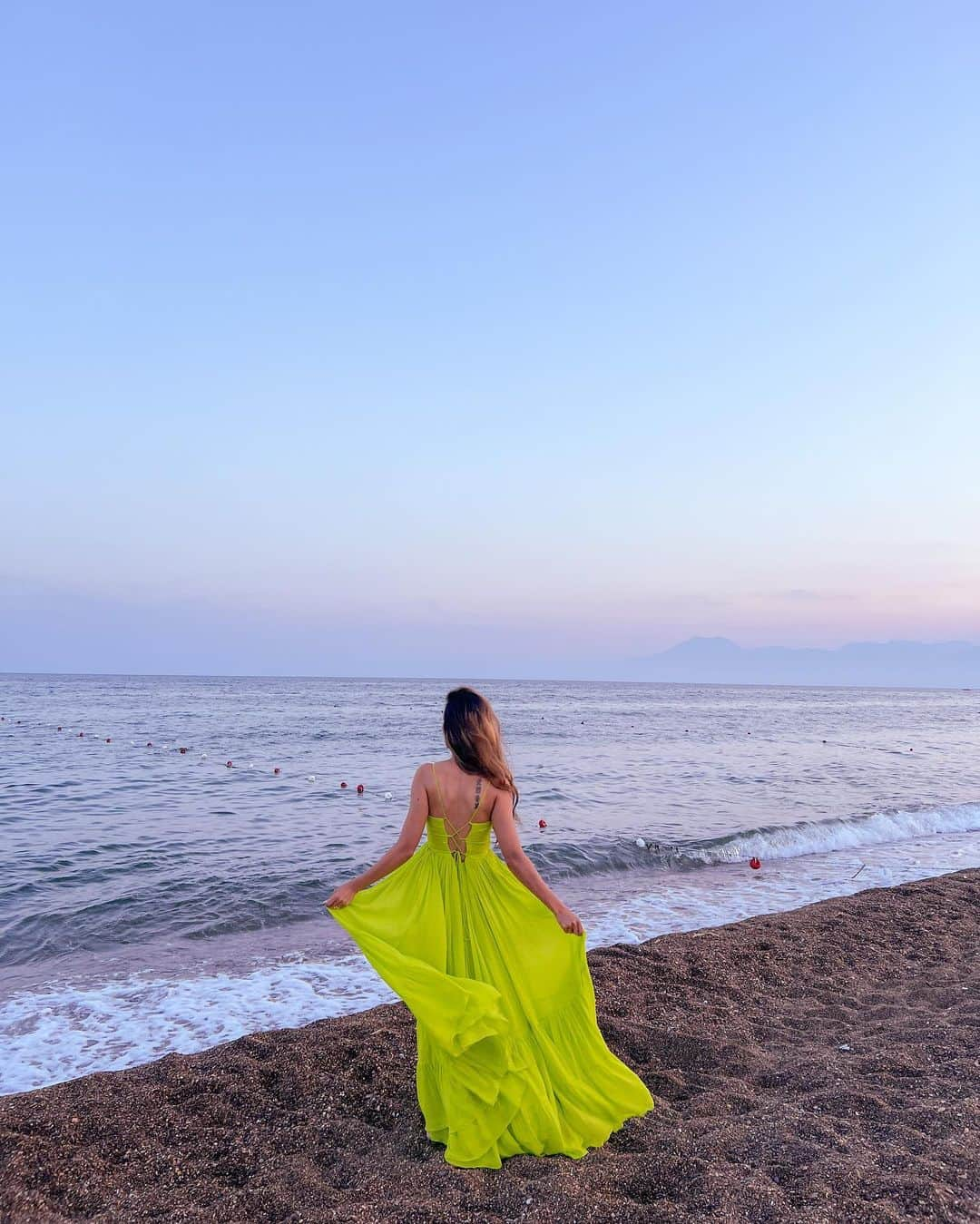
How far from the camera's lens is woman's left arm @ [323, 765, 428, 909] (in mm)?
4523

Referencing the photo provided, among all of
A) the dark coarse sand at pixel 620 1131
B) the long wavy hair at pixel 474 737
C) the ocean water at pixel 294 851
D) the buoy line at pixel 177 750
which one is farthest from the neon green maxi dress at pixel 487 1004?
the buoy line at pixel 177 750

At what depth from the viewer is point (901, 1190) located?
3.58 m

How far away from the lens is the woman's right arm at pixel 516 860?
450cm

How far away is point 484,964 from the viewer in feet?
14.7

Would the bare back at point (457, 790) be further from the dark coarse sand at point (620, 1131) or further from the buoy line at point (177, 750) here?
the buoy line at point (177, 750)

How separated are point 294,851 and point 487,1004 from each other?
991 cm

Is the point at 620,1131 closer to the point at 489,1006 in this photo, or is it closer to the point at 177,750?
the point at 489,1006

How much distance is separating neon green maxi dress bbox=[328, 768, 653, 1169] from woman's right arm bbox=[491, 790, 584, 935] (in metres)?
0.10

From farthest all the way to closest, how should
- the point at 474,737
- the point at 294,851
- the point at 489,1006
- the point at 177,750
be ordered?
the point at 177,750 < the point at 294,851 < the point at 474,737 < the point at 489,1006

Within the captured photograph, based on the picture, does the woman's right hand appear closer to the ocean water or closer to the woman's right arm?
the woman's right arm

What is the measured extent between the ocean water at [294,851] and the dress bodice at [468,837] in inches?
140

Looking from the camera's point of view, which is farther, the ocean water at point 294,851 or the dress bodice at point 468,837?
the ocean water at point 294,851

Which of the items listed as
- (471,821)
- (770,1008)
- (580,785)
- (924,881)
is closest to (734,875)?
(924,881)

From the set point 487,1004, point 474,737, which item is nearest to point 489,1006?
point 487,1004
